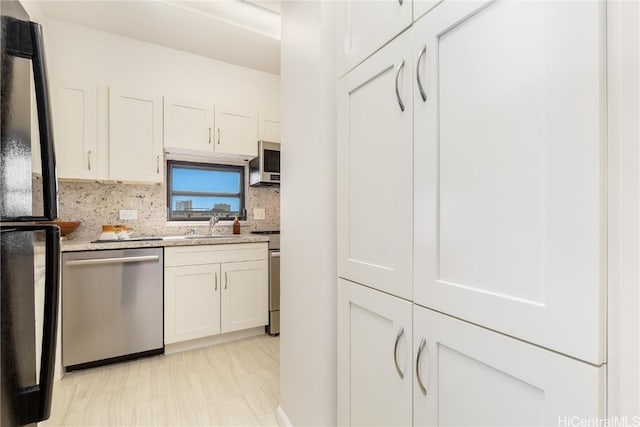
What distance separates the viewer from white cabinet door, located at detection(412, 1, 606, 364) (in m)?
0.54

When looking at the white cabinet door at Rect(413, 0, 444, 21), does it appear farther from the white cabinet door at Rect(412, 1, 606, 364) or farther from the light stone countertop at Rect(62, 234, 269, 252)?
the light stone countertop at Rect(62, 234, 269, 252)

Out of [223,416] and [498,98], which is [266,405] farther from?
[498,98]

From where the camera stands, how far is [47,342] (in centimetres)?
77

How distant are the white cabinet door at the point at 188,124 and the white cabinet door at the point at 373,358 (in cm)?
231

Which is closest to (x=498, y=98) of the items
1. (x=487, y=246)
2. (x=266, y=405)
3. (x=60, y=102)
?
(x=487, y=246)

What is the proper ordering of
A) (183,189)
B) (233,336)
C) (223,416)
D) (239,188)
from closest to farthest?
(223,416)
(233,336)
(183,189)
(239,188)

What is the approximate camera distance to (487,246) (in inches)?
28.0

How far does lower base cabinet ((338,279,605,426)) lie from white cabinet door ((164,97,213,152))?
2.33 metres

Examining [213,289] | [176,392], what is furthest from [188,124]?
[176,392]

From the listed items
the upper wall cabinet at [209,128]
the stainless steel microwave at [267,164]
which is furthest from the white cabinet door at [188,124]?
the stainless steel microwave at [267,164]

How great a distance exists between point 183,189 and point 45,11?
5.71 feet

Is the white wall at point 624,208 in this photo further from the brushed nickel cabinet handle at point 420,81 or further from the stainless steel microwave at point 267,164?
the stainless steel microwave at point 267,164

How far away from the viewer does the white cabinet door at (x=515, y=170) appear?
54 cm

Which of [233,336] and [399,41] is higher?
[399,41]
